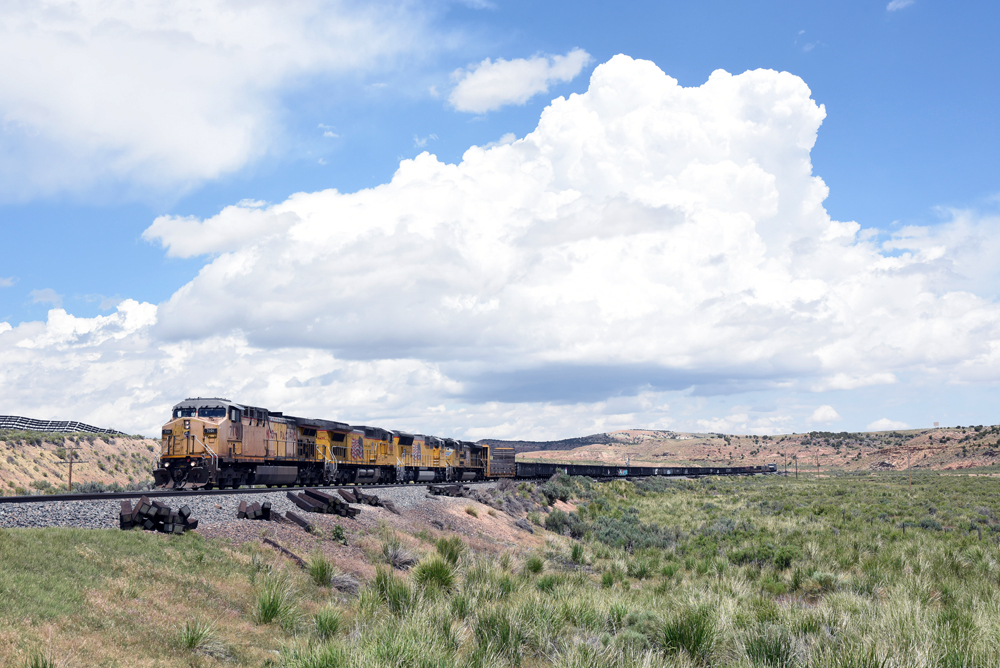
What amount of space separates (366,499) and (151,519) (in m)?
9.87

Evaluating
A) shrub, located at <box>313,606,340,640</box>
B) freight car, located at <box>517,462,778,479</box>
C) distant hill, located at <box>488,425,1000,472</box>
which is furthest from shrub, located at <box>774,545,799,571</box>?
distant hill, located at <box>488,425,1000,472</box>

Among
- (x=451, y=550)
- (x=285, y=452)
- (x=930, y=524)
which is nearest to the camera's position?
(x=451, y=550)

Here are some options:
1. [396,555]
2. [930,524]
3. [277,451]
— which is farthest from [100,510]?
[930,524]

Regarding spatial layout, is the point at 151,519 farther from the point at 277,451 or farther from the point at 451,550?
the point at 277,451

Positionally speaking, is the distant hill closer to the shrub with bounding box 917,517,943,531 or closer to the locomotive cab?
the shrub with bounding box 917,517,943,531

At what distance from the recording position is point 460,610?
11.2 meters

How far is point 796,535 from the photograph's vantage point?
87.6ft

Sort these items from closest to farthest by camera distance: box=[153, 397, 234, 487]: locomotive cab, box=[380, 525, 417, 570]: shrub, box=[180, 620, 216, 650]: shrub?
box=[180, 620, 216, 650]: shrub, box=[380, 525, 417, 570]: shrub, box=[153, 397, 234, 487]: locomotive cab

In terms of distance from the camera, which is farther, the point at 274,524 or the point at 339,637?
the point at 274,524

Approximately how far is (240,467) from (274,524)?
41.7ft

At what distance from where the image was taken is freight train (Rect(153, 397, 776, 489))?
26703mm

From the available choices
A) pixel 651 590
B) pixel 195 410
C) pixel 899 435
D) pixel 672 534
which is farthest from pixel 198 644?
pixel 899 435

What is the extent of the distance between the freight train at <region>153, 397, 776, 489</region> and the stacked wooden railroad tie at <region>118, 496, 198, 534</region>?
12.3 m

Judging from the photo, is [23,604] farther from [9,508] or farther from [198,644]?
Answer: [9,508]
